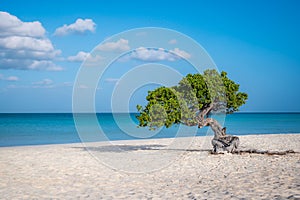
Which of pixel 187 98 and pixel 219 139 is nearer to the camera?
pixel 187 98

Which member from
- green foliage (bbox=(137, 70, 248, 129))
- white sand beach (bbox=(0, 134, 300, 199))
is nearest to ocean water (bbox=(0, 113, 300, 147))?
green foliage (bbox=(137, 70, 248, 129))

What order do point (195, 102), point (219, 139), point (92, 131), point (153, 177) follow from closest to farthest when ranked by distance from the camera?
point (153, 177)
point (195, 102)
point (219, 139)
point (92, 131)

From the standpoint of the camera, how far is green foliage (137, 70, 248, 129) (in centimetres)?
1596

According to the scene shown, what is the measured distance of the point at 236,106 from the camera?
17.3m

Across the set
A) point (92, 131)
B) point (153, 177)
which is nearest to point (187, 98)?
point (153, 177)

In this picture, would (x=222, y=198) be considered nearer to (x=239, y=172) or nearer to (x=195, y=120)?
(x=239, y=172)

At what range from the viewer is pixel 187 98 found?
54.2 feet

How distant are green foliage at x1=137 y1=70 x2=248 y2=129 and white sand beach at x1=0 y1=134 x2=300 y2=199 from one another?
77.3 inches

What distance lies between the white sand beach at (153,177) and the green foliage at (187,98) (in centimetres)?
196

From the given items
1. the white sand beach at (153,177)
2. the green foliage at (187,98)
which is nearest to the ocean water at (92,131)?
the green foliage at (187,98)

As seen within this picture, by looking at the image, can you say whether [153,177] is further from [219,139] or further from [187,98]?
[219,139]

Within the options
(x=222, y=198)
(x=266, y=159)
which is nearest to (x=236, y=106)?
(x=266, y=159)

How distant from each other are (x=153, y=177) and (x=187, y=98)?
601 centimetres

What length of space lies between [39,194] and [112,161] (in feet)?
21.6
